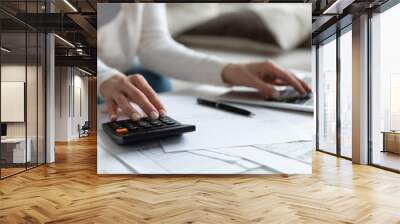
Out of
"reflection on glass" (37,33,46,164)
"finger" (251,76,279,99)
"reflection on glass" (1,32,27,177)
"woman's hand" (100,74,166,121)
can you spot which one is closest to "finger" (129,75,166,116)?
"woman's hand" (100,74,166,121)

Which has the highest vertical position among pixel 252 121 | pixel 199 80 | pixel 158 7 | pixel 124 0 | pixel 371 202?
pixel 124 0

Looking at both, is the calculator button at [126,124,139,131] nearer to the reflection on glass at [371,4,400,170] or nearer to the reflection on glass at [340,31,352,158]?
the reflection on glass at [371,4,400,170]

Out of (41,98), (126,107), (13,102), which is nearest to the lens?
(126,107)

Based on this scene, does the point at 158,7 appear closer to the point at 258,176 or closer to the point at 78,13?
the point at 78,13

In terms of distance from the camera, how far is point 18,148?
6.56 meters

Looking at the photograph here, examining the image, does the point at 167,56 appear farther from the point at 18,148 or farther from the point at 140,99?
the point at 18,148

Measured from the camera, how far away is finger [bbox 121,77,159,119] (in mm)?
5809

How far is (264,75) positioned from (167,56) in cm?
148

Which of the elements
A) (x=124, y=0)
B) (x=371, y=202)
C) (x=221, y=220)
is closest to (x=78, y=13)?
(x=124, y=0)

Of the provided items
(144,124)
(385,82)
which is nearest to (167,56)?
(144,124)

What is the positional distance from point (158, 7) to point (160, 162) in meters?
2.32

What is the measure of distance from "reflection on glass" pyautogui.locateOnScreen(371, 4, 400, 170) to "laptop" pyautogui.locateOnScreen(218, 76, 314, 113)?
183 cm

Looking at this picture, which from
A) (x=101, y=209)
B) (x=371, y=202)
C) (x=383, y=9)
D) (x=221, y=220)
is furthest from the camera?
(x=383, y=9)

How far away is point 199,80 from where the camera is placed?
19.4 ft
